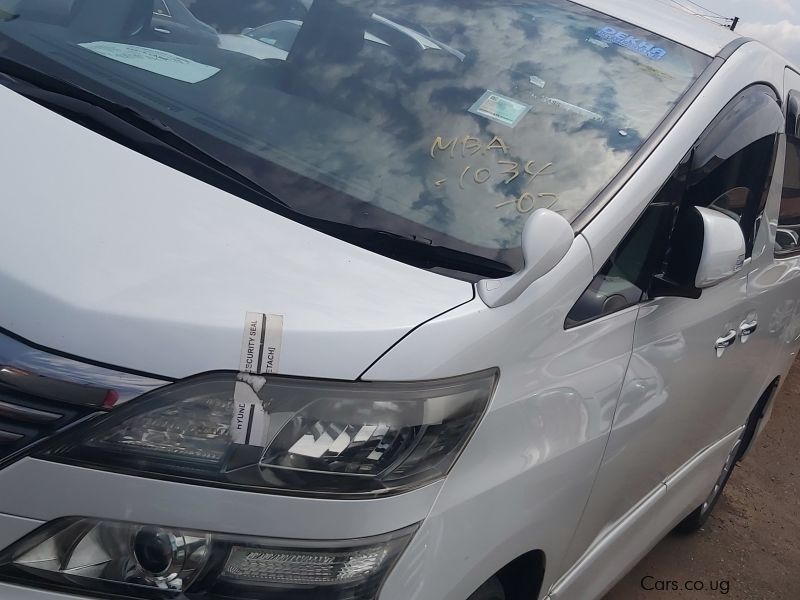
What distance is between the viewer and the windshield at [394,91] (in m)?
2.05

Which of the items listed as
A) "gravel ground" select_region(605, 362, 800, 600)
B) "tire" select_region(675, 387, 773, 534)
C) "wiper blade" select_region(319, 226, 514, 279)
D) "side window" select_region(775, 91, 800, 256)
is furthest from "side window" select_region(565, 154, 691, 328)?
"tire" select_region(675, 387, 773, 534)

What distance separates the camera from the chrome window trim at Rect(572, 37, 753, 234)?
2051mm

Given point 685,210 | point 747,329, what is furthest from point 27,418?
point 747,329

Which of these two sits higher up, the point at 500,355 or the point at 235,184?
the point at 235,184

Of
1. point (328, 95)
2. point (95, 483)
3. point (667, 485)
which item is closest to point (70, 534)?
point (95, 483)

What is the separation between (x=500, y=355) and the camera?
68.8 inches

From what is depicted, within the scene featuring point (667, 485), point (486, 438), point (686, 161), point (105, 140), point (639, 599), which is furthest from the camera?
point (639, 599)

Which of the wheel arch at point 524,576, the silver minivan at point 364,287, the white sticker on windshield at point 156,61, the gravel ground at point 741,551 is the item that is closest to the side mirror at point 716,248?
the silver minivan at point 364,287

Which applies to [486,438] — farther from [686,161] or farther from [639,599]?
[639,599]

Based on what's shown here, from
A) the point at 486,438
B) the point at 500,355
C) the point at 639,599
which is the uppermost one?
the point at 500,355

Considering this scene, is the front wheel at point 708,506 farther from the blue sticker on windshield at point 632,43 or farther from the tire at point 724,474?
the blue sticker on windshield at point 632,43

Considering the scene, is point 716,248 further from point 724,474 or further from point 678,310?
point 724,474

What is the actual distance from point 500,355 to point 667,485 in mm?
1344

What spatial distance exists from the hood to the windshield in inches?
7.4
